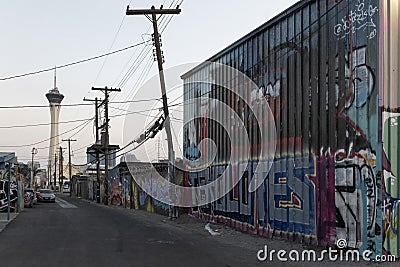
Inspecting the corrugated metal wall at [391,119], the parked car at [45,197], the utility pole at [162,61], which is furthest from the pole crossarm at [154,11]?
the parked car at [45,197]

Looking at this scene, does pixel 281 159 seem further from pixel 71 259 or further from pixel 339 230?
pixel 71 259

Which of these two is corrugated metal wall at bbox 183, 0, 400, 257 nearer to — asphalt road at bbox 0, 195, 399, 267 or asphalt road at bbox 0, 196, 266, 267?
asphalt road at bbox 0, 195, 399, 267

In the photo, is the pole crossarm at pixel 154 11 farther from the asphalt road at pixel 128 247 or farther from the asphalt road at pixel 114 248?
the asphalt road at pixel 114 248

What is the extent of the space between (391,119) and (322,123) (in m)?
2.50

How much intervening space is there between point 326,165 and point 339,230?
161 cm

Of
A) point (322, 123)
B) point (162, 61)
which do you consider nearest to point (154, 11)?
point (162, 61)

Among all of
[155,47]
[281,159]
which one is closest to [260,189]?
[281,159]

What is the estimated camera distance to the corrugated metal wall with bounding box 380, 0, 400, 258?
11.7 meters

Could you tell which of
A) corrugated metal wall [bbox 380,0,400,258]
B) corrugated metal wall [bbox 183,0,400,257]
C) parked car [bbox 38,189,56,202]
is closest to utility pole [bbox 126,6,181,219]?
corrugated metal wall [bbox 183,0,400,257]

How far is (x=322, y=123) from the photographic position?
560 inches

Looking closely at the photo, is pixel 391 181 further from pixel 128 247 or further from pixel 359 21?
pixel 128 247

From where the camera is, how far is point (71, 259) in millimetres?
12383

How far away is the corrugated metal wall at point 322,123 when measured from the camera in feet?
40.4

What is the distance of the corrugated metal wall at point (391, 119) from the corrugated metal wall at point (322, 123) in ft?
0.10
